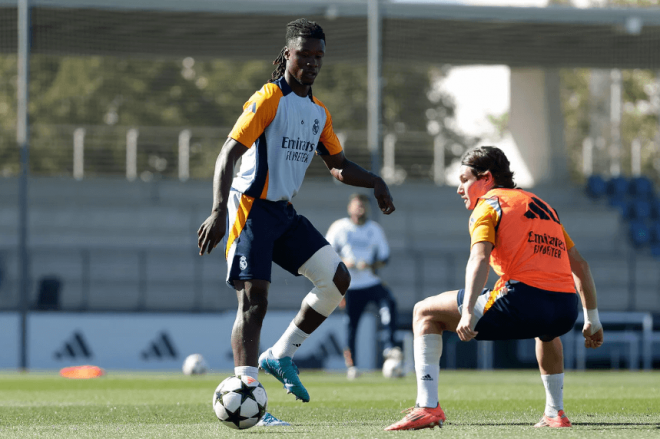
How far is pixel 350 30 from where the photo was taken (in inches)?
812

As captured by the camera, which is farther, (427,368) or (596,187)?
(596,187)

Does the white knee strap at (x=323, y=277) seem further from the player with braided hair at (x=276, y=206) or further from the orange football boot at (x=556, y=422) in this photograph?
the orange football boot at (x=556, y=422)

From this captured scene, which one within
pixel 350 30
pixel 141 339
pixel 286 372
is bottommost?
pixel 141 339

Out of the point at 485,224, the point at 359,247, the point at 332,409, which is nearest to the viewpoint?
the point at 485,224

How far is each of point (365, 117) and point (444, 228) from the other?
1033cm

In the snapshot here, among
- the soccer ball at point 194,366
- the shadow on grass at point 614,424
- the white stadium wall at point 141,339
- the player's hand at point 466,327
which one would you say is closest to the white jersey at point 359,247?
the soccer ball at point 194,366

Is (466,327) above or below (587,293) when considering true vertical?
below

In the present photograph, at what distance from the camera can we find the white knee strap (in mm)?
6176

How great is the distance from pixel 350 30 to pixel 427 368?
15575mm

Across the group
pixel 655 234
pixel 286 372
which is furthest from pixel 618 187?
pixel 286 372

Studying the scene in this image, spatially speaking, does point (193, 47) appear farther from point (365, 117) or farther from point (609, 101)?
→ point (609, 101)

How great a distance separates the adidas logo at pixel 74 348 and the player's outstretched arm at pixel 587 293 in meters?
12.5

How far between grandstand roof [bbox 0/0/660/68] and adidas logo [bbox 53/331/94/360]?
6.05 metres

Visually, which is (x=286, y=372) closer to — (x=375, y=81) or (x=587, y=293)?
(x=587, y=293)
